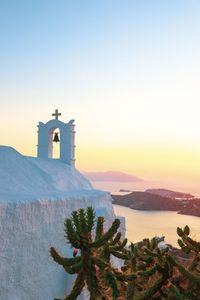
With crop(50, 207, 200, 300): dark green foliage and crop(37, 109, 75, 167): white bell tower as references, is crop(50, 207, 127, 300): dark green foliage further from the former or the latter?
crop(37, 109, 75, 167): white bell tower

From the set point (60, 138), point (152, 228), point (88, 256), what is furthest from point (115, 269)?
point (152, 228)

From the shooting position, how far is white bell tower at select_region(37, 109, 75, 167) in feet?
66.6

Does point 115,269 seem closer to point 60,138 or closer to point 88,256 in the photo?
point 88,256

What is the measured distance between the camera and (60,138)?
2062cm

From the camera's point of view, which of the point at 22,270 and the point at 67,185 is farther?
the point at 67,185

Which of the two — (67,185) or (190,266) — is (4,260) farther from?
(67,185)

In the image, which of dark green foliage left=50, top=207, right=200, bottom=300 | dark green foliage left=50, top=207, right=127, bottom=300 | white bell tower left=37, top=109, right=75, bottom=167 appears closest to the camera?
dark green foliage left=50, top=207, right=127, bottom=300

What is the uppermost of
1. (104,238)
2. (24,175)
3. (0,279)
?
(24,175)

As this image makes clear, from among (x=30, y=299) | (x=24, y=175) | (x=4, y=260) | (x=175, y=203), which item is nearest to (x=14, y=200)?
(x=4, y=260)

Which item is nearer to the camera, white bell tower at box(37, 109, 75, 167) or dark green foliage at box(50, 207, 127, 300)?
dark green foliage at box(50, 207, 127, 300)

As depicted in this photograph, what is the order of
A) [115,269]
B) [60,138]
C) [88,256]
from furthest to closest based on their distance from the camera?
[60,138] < [115,269] < [88,256]

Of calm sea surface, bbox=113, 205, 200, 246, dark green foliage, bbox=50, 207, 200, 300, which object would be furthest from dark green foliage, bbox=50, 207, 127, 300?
calm sea surface, bbox=113, 205, 200, 246

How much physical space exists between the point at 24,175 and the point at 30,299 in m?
5.32

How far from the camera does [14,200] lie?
1226 centimetres
